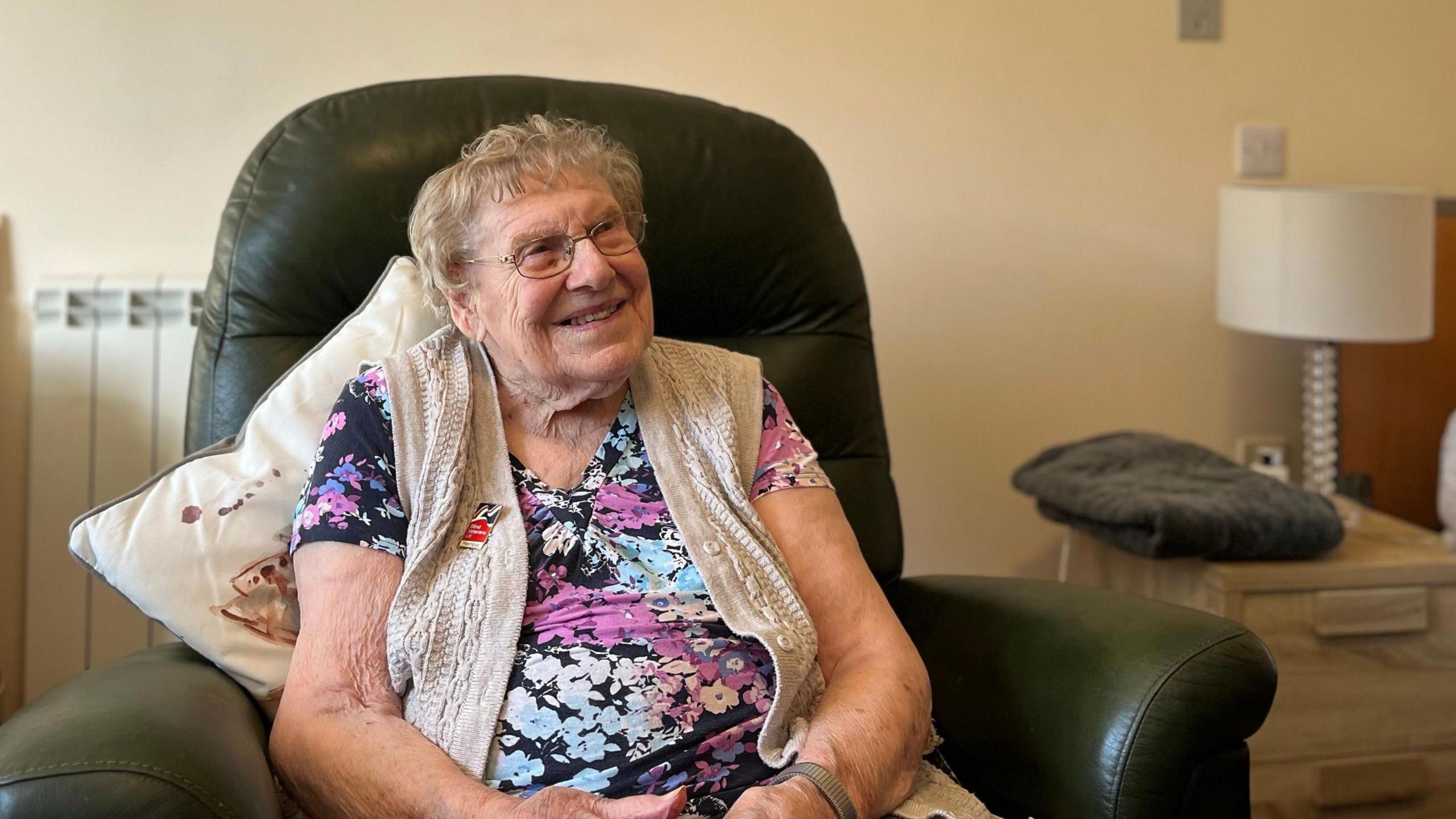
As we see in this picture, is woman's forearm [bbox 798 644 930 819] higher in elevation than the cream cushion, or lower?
lower

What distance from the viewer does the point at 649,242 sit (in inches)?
61.0

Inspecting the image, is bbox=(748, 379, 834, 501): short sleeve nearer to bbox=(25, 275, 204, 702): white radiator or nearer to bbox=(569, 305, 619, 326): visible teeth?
bbox=(569, 305, 619, 326): visible teeth

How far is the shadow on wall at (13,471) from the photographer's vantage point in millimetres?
1910

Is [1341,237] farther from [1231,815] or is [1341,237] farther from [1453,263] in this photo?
[1231,815]

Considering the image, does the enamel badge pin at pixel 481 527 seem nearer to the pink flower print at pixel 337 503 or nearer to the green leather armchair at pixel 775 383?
the pink flower print at pixel 337 503

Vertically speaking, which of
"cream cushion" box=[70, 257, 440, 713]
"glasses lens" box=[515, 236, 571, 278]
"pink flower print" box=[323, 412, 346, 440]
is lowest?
"cream cushion" box=[70, 257, 440, 713]

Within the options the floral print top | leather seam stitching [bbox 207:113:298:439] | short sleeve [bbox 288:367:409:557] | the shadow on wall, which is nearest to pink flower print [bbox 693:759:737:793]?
the floral print top

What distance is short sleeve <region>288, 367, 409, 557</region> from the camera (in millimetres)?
1204

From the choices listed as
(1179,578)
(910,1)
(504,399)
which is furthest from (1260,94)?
(504,399)

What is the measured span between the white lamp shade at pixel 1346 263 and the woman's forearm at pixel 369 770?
1561 mm

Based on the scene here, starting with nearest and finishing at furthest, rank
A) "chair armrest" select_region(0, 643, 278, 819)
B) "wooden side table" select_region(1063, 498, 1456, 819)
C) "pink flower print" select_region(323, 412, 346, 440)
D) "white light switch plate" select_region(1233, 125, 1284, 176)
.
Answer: "chair armrest" select_region(0, 643, 278, 819) → "pink flower print" select_region(323, 412, 346, 440) → "wooden side table" select_region(1063, 498, 1456, 819) → "white light switch plate" select_region(1233, 125, 1284, 176)

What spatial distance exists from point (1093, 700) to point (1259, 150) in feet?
4.77

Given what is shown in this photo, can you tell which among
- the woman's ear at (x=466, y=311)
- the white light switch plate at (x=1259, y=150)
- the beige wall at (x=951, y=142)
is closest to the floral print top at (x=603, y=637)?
the woman's ear at (x=466, y=311)

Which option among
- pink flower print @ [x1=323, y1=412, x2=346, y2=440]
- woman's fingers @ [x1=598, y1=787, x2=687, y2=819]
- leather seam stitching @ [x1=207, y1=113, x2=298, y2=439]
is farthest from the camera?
leather seam stitching @ [x1=207, y1=113, x2=298, y2=439]
